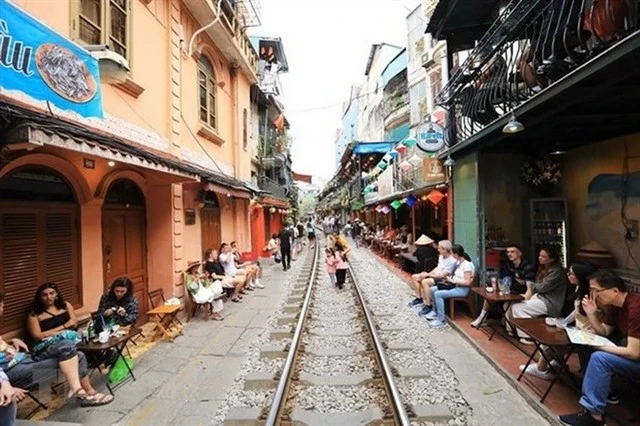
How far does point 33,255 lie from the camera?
4.85 meters

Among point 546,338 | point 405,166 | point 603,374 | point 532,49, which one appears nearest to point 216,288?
point 546,338

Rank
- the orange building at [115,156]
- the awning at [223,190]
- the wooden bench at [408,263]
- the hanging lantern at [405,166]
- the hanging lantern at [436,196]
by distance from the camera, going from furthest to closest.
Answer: the hanging lantern at [405,166], the wooden bench at [408,263], the hanging lantern at [436,196], the awning at [223,190], the orange building at [115,156]

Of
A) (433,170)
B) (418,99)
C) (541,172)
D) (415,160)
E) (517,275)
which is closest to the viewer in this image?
(517,275)

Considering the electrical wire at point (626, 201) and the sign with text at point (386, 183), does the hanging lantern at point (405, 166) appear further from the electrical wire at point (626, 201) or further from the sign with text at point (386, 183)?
the electrical wire at point (626, 201)

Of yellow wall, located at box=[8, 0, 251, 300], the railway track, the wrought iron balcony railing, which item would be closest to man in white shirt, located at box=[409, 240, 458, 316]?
the railway track

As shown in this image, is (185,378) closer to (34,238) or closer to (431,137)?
(34,238)

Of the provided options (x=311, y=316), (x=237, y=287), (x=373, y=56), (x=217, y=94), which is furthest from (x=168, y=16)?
(x=373, y=56)

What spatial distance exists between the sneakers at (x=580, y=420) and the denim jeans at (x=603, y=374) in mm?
108

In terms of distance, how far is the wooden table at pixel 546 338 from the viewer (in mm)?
3908

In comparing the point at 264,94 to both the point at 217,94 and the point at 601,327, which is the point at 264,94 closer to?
the point at 217,94

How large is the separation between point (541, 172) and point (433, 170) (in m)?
2.83

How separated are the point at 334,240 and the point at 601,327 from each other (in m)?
8.30

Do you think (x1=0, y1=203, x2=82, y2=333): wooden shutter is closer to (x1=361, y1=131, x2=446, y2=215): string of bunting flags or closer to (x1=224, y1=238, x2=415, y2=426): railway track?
(x1=224, y1=238, x2=415, y2=426): railway track

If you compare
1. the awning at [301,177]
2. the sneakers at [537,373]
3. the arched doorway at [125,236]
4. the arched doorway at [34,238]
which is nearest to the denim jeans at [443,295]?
the sneakers at [537,373]
